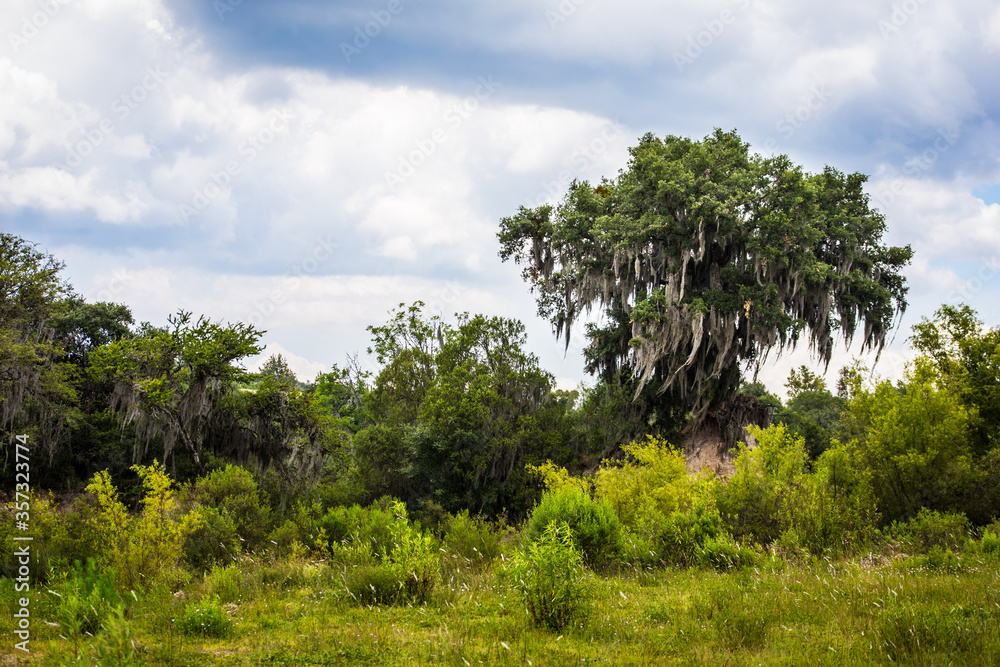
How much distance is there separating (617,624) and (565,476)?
1451 centimetres

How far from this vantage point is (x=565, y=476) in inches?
805

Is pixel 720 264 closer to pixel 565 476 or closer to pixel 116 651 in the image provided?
pixel 565 476

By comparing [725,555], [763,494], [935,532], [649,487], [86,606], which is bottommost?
[86,606]

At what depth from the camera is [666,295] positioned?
22.7 meters

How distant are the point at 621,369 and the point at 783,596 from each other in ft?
64.3

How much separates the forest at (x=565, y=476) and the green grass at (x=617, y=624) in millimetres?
42

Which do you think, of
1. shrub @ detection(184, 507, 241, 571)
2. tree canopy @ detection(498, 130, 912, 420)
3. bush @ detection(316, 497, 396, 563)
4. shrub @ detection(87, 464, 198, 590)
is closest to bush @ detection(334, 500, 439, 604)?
bush @ detection(316, 497, 396, 563)

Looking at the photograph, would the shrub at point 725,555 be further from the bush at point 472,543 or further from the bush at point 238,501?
the bush at point 238,501

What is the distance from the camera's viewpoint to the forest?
19.5 feet

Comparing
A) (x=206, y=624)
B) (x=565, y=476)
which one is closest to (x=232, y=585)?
(x=206, y=624)

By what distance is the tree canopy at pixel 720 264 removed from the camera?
22.1 meters

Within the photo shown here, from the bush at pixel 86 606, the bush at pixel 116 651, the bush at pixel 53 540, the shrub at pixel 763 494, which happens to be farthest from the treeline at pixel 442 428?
the bush at pixel 116 651

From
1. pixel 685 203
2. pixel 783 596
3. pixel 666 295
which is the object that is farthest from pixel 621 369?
pixel 783 596

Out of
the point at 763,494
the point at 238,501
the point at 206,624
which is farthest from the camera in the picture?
the point at 238,501
